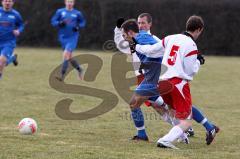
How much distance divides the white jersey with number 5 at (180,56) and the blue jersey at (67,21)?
11.0 metres

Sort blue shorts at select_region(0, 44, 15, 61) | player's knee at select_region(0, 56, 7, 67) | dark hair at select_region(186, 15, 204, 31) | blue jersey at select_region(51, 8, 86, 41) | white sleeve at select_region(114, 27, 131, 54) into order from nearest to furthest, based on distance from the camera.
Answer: dark hair at select_region(186, 15, 204, 31), white sleeve at select_region(114, 27, 131, 54), player's knee at select_region(0, 56, 7, 67), blue shorts at select_region(0, 44, 15, 61), blue jersey at select_region(51, 8, 86, 41)

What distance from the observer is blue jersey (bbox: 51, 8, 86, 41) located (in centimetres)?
1880

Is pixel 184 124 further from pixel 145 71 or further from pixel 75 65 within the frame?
pixel 75 65

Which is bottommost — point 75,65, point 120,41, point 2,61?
point 75,65

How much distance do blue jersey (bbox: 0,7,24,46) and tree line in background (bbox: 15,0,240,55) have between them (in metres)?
17.0

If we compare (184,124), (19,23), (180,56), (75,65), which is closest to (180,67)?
(180,56)

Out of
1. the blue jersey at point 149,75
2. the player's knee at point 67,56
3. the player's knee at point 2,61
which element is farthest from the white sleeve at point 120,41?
the player's knee at point 67,56

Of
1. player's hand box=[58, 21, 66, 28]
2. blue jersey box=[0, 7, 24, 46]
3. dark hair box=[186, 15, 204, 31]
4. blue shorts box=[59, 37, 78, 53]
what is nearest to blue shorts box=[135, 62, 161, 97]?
dark hair box=[186, 15, 204, 31]

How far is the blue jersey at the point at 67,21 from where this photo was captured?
61.7 ft

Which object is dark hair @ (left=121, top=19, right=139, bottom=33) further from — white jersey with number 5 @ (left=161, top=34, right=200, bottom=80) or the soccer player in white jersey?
white jersey with number 5 @ (left=161, top=34, right=200, bottom=80)

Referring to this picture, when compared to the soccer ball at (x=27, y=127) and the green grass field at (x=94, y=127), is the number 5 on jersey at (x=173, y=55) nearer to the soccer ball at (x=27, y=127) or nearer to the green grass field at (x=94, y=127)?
the green grass field at (x=94, y=127)

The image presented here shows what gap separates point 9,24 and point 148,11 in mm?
18266

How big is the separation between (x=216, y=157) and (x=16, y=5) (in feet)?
93.6

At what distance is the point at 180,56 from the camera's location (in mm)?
7902
